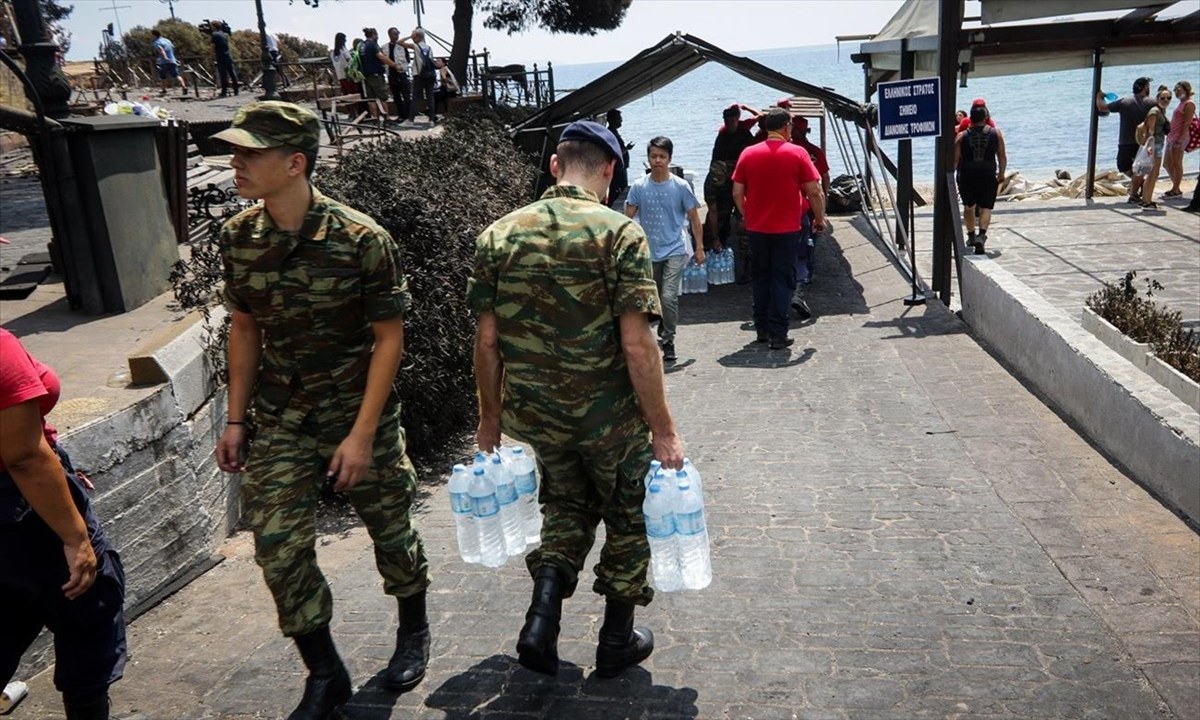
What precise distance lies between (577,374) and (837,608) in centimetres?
170

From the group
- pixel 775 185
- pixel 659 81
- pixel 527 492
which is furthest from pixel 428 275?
pixel 659 81

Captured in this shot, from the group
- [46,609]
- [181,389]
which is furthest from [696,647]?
[181,389]

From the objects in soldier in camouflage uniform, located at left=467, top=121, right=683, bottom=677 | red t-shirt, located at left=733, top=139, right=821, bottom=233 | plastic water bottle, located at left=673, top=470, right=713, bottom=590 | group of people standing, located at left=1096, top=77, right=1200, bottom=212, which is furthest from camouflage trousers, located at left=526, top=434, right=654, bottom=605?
group of people standing, located at left=1096, top=77, right=1200, bottom=212

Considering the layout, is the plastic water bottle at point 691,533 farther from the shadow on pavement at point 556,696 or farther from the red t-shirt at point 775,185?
the red t-shirt at point 775,185

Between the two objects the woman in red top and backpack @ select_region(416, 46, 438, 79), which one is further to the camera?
backpack @ select_region(416, 46, 438, 79)

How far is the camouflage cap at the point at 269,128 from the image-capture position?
338 centimetres

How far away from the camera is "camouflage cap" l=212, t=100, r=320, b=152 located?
338cm

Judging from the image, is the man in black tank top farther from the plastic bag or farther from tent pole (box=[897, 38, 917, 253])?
the plastic bag

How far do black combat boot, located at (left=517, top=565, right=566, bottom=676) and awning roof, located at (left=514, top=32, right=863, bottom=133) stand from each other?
979cm

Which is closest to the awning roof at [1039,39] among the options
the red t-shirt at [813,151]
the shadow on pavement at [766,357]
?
the red t-shirt at [813,151]

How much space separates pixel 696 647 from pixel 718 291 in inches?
335

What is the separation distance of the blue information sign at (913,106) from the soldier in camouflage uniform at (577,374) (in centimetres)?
737

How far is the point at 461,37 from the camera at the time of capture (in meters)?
28.0

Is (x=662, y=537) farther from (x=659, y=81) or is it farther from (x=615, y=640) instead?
(x=659, y=81)
